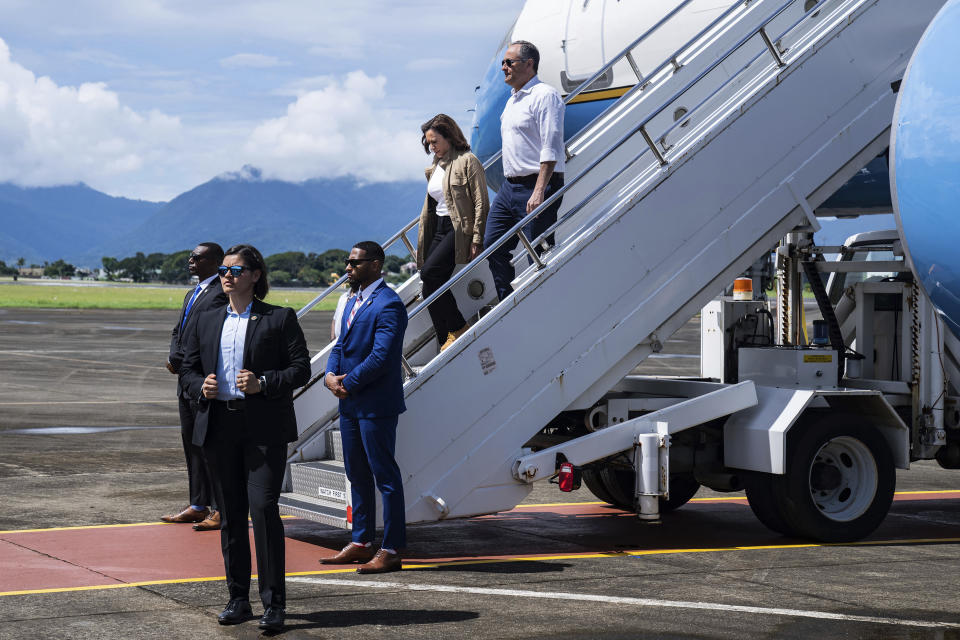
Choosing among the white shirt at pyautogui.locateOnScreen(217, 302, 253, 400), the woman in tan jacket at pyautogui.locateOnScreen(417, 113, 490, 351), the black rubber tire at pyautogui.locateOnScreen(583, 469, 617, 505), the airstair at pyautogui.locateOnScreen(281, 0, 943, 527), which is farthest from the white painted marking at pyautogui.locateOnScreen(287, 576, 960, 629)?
the black rubber tire at pyautogui.locateOnScreen(583, 469, 617, 505)

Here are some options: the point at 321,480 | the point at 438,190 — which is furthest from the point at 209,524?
the point at 438,190

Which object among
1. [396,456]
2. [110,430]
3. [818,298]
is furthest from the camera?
A: [110,430]

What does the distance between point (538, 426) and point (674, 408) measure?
105cm

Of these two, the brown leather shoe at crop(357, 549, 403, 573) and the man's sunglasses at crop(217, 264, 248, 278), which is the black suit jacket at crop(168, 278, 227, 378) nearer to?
the brown leather shoe at crop(357, 549, 403, 573)

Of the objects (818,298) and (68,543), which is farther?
(818,298)

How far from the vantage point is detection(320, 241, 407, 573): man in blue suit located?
7.54 meters

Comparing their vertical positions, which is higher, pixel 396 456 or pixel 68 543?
pixel 396 456

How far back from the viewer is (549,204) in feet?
27.2

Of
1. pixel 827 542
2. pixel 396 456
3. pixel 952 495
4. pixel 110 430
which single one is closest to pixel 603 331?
pixel 396 456

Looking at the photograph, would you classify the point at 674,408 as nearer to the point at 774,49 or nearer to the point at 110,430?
the point at 774,49

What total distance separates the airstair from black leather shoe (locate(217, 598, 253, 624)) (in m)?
1.59

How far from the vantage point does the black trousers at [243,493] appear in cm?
621

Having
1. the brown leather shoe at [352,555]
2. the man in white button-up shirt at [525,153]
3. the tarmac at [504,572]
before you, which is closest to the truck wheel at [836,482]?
the tarmac at [504,572]

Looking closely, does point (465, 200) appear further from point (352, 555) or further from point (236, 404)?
point (236, 404)
